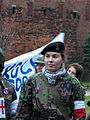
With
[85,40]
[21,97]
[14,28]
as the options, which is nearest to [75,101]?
[21,97]

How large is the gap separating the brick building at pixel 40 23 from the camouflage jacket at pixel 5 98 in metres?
21.1

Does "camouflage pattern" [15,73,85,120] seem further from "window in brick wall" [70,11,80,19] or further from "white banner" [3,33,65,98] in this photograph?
"window in brick wall" [70,11,80,19]

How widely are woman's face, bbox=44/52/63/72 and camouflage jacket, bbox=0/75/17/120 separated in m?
0.52

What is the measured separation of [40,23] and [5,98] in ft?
83.5

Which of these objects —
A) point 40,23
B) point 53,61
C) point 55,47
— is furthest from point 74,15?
point 53,61

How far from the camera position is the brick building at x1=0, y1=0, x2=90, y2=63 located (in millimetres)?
27623

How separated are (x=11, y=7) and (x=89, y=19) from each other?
781cm

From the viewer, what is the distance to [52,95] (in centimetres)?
364

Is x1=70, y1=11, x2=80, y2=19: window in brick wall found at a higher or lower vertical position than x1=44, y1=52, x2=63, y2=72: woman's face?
lower

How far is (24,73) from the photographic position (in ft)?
17.2

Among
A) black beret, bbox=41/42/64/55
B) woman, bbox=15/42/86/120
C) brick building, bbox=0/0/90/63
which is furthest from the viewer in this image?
brick building, bbox=0/0/90/63

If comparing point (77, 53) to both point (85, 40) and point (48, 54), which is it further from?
point (48, 54)

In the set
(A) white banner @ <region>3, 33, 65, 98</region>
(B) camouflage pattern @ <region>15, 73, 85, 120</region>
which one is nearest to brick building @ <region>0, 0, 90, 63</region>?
(A) white banner @ <region>3, 33, 65, 98</region>

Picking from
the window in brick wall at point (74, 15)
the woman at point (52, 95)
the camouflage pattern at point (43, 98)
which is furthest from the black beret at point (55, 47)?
the window in brick wall at point (74, 15)
